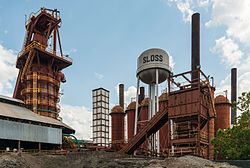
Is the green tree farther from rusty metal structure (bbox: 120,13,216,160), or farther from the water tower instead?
the water tower

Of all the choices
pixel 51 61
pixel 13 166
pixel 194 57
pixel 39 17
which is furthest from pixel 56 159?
pixel 39 17

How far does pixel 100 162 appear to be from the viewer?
88.3ft

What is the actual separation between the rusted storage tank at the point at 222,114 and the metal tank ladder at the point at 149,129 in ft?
49.7

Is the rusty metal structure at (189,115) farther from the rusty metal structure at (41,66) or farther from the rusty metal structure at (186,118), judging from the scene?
the rusty metal structure at (41,66)

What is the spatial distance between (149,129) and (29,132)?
1782 centimetres

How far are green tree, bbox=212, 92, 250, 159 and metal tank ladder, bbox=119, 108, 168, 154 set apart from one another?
6146 mm

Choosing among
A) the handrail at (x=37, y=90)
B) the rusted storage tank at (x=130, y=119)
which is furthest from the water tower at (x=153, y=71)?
the handrail at (x=37, y=90)

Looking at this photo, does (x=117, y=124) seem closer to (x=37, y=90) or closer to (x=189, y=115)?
(x=37, y=90)

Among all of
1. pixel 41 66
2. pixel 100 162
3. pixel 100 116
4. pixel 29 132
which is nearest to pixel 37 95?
pixel 41 66

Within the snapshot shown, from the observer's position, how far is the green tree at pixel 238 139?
28.0 meters

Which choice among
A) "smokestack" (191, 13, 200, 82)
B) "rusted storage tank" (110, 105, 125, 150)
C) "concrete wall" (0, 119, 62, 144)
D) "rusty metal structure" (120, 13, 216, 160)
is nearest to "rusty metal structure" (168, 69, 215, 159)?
"rusty metal structure" (120, 13, 216, 160)

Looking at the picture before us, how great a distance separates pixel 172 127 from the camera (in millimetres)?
30875

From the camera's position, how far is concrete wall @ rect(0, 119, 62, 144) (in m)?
37.0

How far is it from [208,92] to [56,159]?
17098 millimetres
